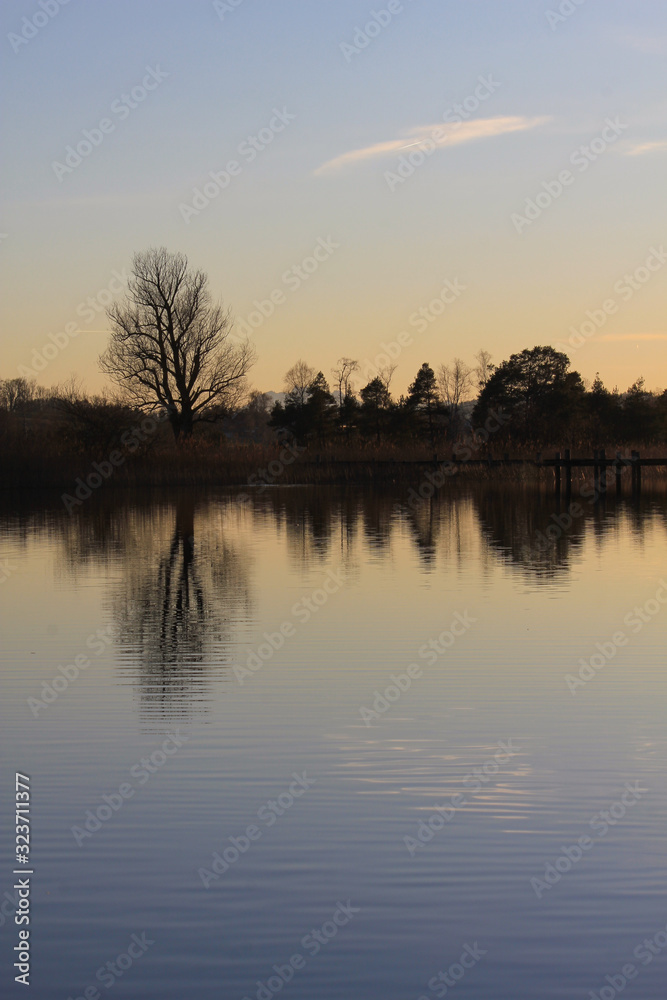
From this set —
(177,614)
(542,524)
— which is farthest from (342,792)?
(542,524)

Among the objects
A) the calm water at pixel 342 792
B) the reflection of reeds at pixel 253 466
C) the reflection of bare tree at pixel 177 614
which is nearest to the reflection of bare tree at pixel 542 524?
the calm water at pixel 342 792

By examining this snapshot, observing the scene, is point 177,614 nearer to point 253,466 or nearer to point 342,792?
point 342,792

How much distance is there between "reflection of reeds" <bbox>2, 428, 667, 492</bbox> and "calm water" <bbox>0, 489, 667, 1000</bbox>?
3361 cm

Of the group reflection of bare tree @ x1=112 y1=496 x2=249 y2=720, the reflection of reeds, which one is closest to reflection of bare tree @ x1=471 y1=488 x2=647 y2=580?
reflection of bare tree @ x1=112 y1=496 x2=249 y2=720

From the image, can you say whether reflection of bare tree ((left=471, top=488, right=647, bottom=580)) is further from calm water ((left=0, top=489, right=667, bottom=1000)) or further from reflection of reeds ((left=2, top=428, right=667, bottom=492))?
reflection of reeds ((left=2, top=428, right=667, bottom=492))

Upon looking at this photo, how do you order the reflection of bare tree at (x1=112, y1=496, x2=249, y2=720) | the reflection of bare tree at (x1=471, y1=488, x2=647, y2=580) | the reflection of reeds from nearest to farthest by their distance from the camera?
the reflection of bare tree at (x1=112, y1=496, x2=249, y2=720) → the reflection of bare tree at (x1=471, y1=488, x2=647, y2=580) → the reflection of reeds

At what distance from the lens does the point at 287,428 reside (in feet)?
288

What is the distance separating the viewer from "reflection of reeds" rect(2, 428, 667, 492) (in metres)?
48.4

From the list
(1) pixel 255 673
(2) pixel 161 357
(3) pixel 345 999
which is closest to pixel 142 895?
(3) pixel 345 999

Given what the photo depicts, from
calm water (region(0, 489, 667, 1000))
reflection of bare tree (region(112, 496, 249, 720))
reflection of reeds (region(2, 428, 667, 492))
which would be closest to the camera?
calm water (region(0, 489, 667, 1000))

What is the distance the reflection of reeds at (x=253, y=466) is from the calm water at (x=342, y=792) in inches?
1323

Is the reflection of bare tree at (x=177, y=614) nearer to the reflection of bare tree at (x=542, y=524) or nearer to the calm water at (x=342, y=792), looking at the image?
the calm water at (x=342, y=792)

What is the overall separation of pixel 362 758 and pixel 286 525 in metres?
21.0

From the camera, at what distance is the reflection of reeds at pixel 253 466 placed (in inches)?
1906
